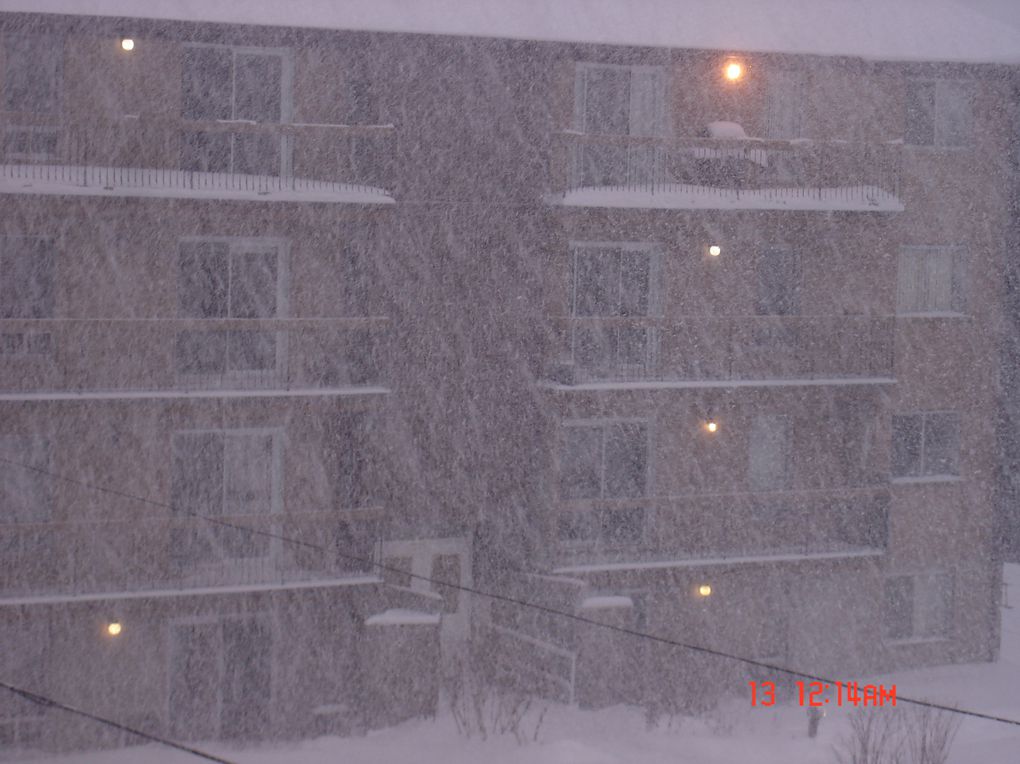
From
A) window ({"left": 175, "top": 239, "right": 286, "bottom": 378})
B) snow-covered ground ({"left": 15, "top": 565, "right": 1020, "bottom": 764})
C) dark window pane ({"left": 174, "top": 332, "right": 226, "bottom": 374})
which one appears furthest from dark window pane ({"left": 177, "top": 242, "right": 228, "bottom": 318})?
snow-covered ground ({"left": 15, "top": 565, "right": 1020, "bottom": 764})

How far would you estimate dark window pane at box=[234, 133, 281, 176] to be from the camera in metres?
16.1

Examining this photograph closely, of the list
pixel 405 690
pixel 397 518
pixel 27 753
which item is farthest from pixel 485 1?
pixel 27 753

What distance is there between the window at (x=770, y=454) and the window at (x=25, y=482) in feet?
33.9

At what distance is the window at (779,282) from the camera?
18.1 meters

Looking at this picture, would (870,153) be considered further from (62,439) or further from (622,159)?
(62,439)

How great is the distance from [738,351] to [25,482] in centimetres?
1035

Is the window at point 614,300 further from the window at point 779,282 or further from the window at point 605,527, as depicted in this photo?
the window at point 605,527

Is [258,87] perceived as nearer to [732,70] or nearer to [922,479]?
[732,70]

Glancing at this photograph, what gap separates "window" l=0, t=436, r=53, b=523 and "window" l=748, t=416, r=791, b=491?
10.3 metres

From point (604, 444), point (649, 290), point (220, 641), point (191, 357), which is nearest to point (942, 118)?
point (649, 290)

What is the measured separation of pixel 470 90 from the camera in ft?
56.1

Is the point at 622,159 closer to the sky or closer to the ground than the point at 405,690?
closer to the sky

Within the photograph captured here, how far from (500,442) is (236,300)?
4.40m

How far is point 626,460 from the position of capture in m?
17.6
